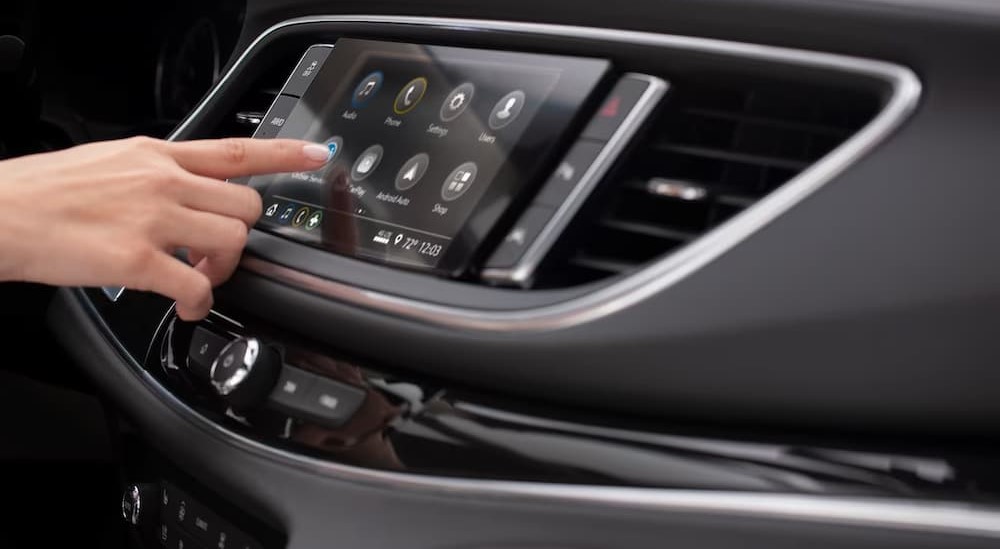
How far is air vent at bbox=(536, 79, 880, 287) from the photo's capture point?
488 millimetres

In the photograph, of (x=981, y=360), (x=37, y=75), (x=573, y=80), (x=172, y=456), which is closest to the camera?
(x=981, y=360)

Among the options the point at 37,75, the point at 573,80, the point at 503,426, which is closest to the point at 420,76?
the point at 573,80

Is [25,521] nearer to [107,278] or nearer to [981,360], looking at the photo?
[107,278]

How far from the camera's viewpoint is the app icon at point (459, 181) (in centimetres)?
57

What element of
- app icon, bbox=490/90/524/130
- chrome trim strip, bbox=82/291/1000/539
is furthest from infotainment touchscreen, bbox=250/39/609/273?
chrome trim strip, bbox=82/291/1000/539

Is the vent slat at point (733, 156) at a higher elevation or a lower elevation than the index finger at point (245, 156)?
higher

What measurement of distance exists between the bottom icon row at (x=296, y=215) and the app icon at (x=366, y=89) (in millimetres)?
72

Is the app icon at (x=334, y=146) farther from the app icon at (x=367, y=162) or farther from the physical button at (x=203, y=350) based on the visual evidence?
the physical button at (x=203, y=350)

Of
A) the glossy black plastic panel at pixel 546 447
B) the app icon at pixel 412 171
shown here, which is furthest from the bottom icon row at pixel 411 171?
the glossy black plastic panel at pixel 546 447

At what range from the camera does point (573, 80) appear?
0.55m

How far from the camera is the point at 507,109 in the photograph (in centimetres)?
57

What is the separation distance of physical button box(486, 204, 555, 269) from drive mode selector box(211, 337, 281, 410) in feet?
0.49

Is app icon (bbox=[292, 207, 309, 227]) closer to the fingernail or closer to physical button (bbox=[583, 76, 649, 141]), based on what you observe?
the fingernail

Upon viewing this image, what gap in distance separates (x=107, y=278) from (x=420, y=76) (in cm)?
21
